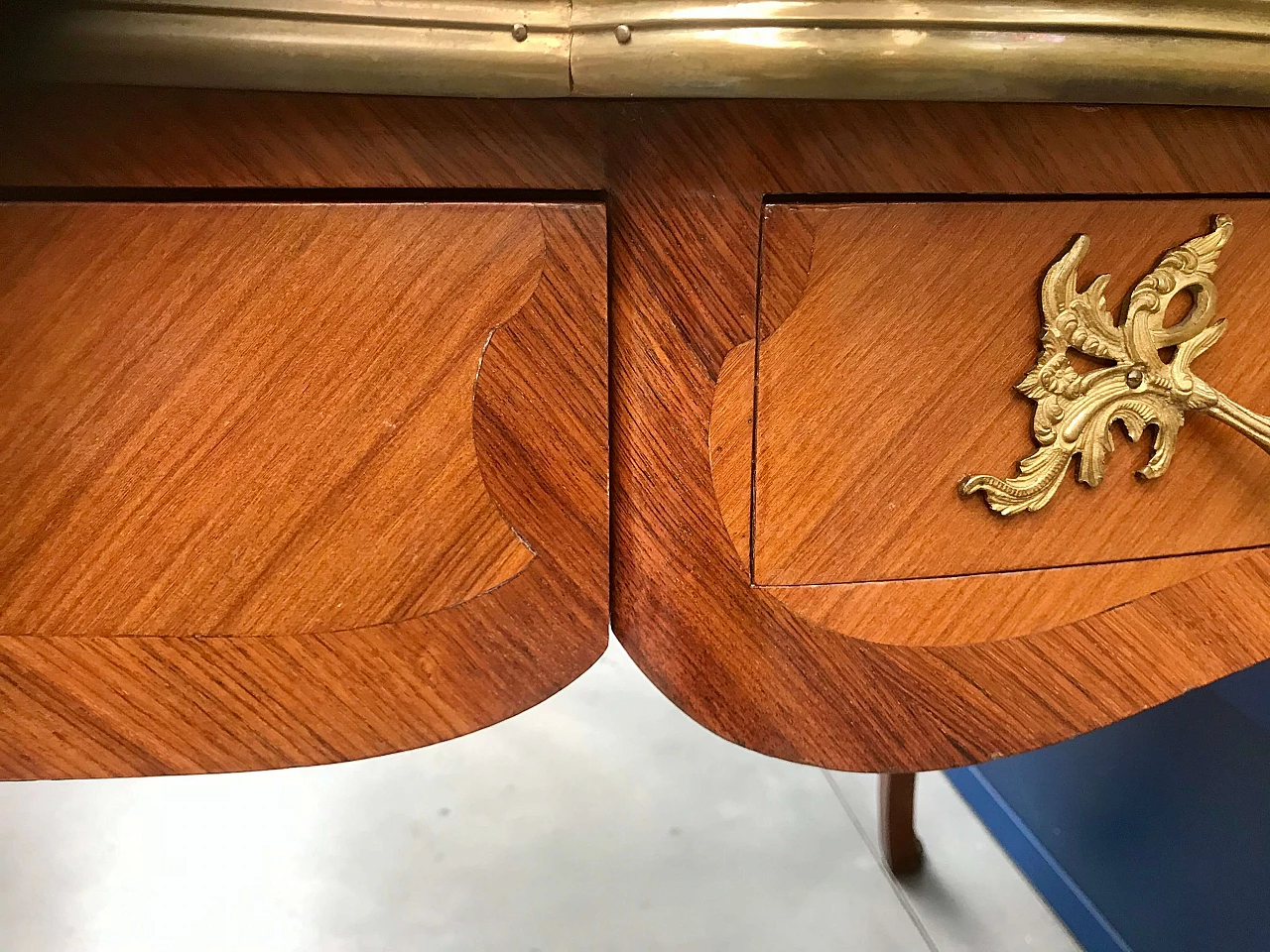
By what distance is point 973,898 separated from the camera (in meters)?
0.74

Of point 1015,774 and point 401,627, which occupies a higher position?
point 401,627

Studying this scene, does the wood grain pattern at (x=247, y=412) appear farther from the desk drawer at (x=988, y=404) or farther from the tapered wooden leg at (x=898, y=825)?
the tapered wooden leg at (x=898, y=825)

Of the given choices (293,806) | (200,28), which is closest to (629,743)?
(293,806)

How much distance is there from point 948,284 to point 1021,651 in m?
0.13

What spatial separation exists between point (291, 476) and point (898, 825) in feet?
2.10

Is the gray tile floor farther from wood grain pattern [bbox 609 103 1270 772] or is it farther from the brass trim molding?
the brass trim molding

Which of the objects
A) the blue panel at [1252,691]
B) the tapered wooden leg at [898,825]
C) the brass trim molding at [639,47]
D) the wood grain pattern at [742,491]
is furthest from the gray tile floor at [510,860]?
the brass trim molding at [639,47]

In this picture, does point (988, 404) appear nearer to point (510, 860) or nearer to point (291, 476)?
point (291, 476)

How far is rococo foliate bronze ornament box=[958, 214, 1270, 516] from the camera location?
271mm

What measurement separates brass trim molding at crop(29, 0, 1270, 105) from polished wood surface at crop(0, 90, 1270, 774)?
2cm

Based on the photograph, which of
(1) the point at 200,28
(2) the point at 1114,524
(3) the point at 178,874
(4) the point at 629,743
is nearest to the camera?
→ (1) the point at 200,28

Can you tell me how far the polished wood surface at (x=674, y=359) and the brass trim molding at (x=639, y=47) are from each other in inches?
0.8

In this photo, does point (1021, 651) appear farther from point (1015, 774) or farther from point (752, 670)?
point (1015, 774)

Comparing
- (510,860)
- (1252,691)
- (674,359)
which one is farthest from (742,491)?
(510,860)
